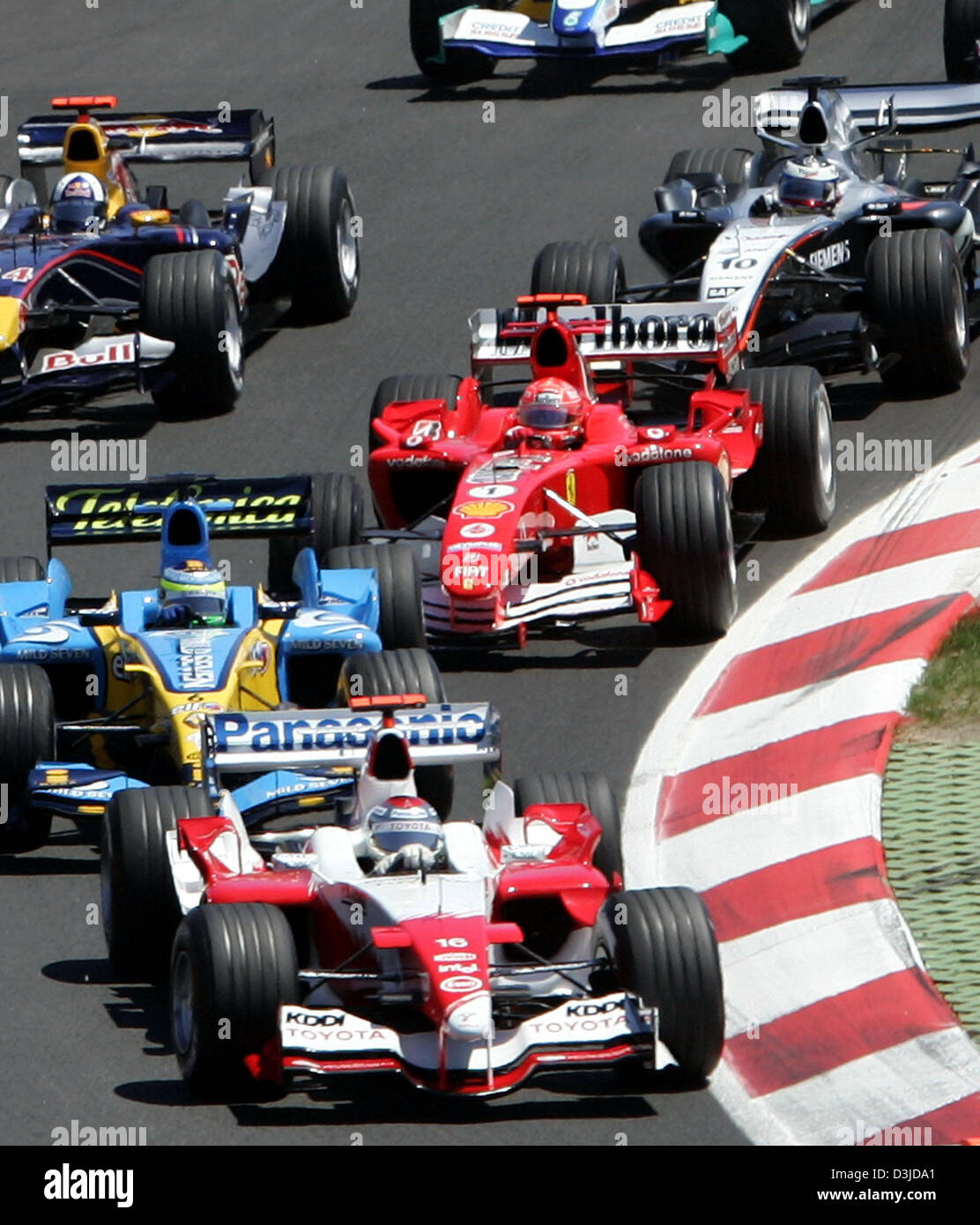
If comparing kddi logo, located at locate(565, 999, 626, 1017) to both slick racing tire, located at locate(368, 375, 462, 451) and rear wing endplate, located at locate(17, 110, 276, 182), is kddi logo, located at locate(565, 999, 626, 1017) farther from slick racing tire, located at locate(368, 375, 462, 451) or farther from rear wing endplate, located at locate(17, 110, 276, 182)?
rear wing endplate, located at locate(17, 110, 276, 182)

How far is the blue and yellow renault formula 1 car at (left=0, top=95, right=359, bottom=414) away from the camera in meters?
19.5

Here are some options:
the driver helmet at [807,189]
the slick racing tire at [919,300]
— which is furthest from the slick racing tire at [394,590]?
the driver helmet at [807,189]

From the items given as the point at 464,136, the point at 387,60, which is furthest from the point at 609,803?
the point at 387,60

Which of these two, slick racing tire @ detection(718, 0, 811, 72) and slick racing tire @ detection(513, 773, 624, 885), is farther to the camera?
slick racing tire @ detection(718, 0, 811, 72)

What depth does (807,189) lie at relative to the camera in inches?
786

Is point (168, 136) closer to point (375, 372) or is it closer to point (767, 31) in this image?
point (375, 372)

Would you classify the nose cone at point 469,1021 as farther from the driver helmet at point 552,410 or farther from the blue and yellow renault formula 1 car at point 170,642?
the driver helmet at point 552,410

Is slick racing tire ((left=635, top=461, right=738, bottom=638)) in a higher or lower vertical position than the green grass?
higher

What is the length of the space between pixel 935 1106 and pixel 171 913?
3.21 metres

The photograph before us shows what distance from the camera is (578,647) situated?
53.1 feet

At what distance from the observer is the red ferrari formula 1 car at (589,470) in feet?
51.4

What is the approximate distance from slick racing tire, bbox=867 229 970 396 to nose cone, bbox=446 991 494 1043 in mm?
9318

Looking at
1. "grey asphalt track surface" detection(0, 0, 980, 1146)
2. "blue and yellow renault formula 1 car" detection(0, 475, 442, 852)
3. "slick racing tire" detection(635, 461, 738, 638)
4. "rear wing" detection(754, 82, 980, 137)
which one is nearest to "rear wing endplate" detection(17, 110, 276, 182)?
"grey asphalt track surface" detection(0, 0, 980, 1146)
